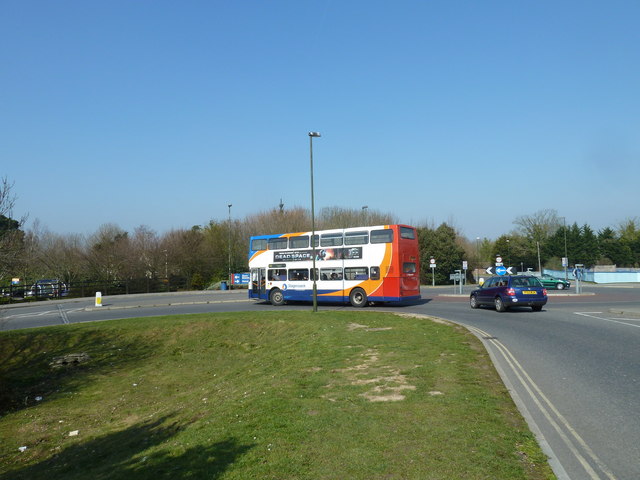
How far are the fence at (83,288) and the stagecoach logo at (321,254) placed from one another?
22425 mm

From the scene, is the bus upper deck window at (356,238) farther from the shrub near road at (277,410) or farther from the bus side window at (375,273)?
the shrub near road at (277,410)

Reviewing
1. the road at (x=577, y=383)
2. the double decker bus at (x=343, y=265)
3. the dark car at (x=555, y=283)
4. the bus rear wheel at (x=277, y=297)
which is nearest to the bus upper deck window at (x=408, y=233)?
the double decker bus at (x=343, y=265)

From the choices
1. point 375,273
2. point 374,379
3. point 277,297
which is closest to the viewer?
point 374,379

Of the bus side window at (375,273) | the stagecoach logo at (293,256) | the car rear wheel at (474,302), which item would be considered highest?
the stagecoach logo at (293,256)

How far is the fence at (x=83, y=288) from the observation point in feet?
133

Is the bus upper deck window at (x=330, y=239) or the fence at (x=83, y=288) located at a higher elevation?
the bus upper deck window at (x=330, y=239)

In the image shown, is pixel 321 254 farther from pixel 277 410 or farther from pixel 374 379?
pixel 277 410

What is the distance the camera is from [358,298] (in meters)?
26.0

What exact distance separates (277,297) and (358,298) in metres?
5.69

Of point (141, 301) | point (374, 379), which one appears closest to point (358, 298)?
point (374, 379)

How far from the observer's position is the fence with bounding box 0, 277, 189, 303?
40.6 metres

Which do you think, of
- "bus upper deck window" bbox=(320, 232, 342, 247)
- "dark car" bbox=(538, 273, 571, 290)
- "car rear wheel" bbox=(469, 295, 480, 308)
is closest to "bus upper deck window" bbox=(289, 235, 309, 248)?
"bus upper deck window" bbox=(320, 232, 342, 247)

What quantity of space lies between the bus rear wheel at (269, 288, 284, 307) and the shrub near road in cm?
1102

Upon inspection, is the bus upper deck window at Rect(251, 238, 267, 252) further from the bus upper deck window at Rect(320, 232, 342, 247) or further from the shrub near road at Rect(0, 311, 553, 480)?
the shrub near road at Rect(0, 311, 553, 480)
